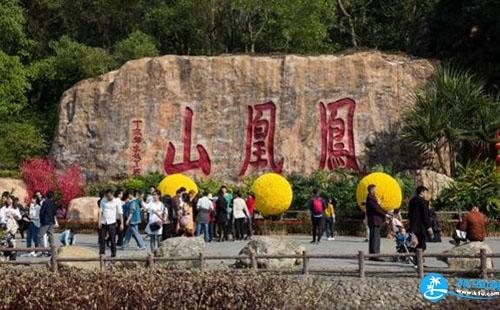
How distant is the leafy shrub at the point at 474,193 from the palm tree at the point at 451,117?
137 cm

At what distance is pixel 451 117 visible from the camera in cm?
2652

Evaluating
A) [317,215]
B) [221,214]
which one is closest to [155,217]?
[221,214]

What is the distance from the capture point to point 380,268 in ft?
53.1

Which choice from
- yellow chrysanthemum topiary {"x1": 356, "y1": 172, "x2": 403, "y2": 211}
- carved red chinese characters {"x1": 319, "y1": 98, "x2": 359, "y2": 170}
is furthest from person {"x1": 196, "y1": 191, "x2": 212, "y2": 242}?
carved red chinese characters {"x1": 319, "y1": 98, "x2": 359, "y2": 170}

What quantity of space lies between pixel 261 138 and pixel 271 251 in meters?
11.7

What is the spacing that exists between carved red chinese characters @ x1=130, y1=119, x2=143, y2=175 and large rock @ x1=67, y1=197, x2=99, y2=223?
2.33 metres

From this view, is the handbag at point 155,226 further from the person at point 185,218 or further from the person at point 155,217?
the person at point 185,218

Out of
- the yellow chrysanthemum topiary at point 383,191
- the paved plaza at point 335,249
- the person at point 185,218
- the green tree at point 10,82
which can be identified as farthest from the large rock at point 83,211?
the yellow chrysanthemum topiary at point 383,191

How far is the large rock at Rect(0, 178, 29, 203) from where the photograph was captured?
92.1ft

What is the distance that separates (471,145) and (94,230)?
11.3 m

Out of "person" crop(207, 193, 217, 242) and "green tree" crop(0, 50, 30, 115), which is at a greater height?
"green tree" crop(0, 50, 30, 115)

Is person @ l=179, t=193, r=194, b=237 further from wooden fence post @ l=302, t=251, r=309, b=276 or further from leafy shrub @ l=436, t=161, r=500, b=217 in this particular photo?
leafy shrub @ l=436, t=161, r=500, b=217

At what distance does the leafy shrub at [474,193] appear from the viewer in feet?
79.8

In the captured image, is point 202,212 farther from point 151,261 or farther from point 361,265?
point 361,265
